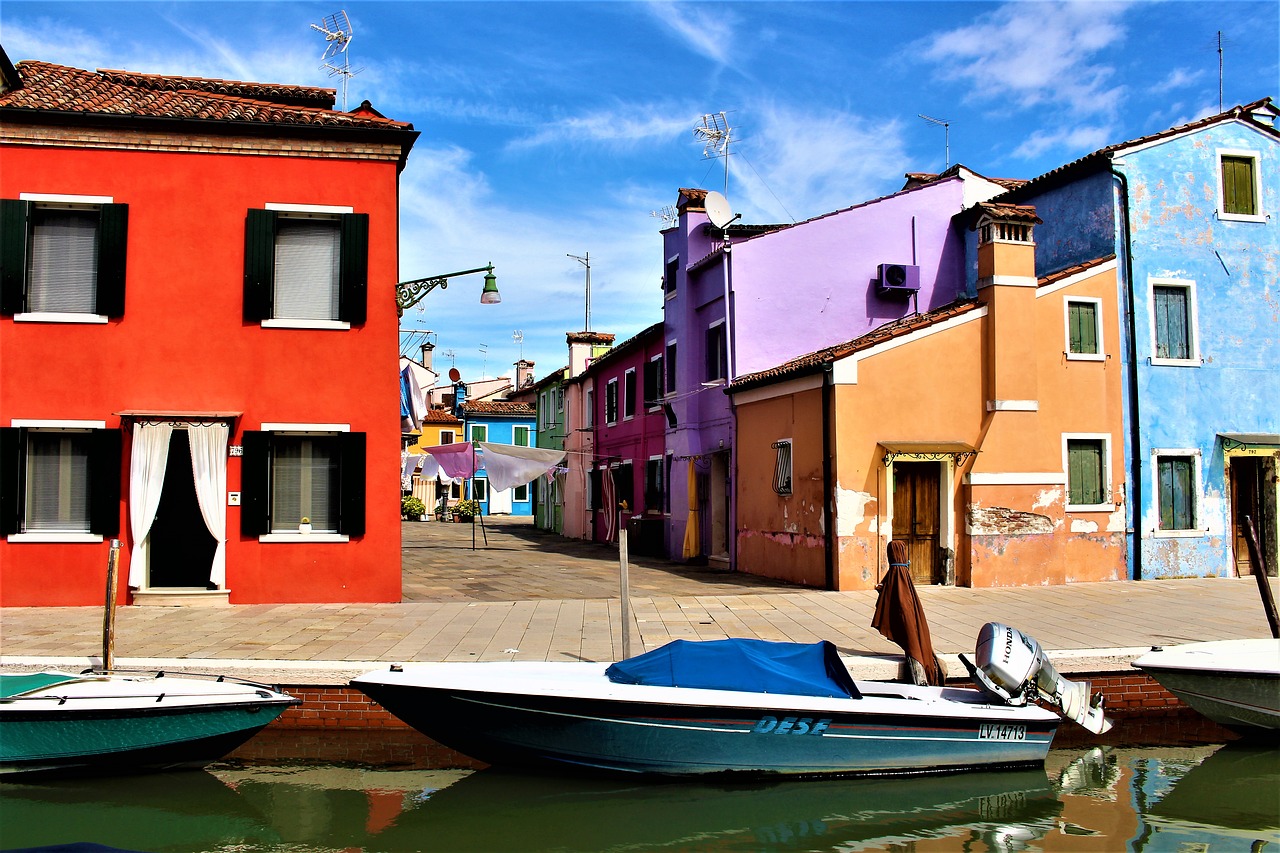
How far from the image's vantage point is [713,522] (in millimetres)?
19766

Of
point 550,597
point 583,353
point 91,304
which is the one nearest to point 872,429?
point 550,597

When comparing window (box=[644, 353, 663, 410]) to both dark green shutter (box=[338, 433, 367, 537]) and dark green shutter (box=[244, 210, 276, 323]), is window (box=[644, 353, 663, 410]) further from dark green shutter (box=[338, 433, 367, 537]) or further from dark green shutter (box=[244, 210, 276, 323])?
dark green shutter (box=[244, 210, 276, 323])

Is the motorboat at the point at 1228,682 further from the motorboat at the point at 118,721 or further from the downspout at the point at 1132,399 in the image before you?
the motorboat at the point at 118,721

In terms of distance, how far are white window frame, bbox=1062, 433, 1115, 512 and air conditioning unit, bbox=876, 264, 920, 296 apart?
4.52 meters

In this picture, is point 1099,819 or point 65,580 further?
point 65,580

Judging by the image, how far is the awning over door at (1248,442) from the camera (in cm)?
1636

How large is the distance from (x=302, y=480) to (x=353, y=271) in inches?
116

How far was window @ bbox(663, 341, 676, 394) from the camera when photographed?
21812 mm

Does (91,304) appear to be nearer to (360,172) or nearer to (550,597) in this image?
(360,172)

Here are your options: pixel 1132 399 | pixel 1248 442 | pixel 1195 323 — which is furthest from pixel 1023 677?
pixel 1195 323

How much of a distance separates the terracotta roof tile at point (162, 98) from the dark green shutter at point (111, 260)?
1.34m

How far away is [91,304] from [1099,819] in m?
12.9

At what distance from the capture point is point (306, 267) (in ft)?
43.6

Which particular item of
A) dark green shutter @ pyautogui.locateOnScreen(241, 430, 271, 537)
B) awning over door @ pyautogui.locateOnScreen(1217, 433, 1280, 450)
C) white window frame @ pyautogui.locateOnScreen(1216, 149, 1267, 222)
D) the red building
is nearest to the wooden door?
awning over door @ pyautogui.locateOnScreen(1217, 433, 1280, 450)
